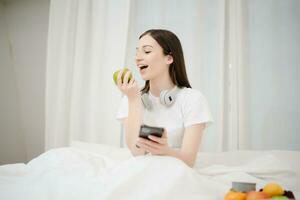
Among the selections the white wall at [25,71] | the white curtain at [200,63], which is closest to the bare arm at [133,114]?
the white curtain at [200,63]

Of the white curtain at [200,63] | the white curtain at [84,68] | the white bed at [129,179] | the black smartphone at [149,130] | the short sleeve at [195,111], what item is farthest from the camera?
the white curtain at [84,68]

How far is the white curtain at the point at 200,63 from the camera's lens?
83.4 inches

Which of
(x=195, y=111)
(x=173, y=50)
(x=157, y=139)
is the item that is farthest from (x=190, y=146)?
(x=173, y=50)

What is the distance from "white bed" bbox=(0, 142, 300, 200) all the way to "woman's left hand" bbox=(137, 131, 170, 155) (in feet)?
0.21

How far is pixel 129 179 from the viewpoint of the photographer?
701mm

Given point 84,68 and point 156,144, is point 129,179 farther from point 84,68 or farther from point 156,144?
point 84,68

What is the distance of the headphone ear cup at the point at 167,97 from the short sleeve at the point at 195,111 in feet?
0.23

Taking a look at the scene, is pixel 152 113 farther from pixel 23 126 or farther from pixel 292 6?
pixel 23 126

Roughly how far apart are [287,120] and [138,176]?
1.80 meters

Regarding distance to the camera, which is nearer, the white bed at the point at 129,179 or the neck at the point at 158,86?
the white bed at the point at 129,179

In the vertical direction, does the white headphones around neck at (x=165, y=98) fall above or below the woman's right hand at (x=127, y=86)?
below

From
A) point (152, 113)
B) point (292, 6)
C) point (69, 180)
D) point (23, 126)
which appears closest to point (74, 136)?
point (23, 126)

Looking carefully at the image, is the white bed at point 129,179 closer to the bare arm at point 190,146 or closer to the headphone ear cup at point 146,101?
the bare arm at point 190,146

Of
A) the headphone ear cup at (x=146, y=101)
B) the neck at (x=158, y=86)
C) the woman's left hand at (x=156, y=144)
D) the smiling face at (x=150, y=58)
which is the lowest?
the woman's left hand at (x=156, y=144)
